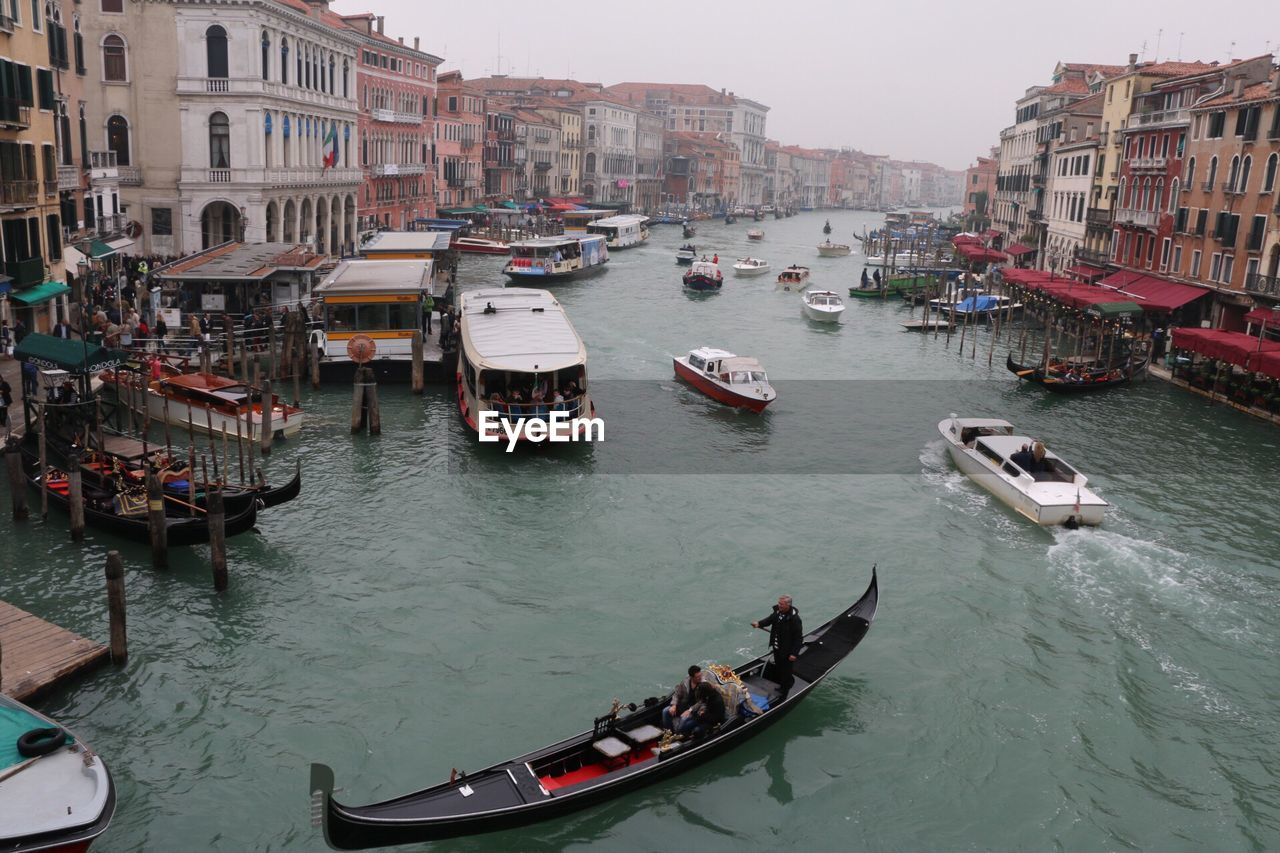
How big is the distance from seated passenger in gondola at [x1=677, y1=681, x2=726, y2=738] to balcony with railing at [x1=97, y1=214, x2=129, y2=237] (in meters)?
31.0

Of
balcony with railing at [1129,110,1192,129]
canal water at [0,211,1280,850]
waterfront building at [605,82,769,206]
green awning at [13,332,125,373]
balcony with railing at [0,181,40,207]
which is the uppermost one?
waterfront building at [605,82,769,206]

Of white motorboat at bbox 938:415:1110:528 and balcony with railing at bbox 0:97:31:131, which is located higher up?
balcony with railing at bbox 0:97:31:131

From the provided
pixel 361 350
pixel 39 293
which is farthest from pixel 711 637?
pixel 39 293

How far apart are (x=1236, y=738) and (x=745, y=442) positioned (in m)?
13.3

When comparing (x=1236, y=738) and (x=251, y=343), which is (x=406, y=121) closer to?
(x=251, y=343)

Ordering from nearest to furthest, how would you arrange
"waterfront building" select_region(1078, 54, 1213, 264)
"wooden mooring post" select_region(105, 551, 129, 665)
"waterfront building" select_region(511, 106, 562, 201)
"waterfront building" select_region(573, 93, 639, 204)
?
"wooden mooring post" select_region(105, 551, 129, 665)
"waterfront building" select_region(1078, 54, 1213, 264)
"waterfront building" select_region(511, 106, 562, 201)
"waterfront building" select_region(573, 93, 639, 204)

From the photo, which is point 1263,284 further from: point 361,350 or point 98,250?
point 98,250

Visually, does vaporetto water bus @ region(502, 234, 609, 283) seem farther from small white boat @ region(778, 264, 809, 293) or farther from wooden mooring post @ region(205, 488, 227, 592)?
wooden mooring post @ region(205, 488, 227, 592)

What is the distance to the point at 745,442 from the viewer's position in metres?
24.5

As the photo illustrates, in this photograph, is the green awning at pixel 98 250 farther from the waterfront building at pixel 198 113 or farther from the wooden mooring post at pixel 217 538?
the wooden mooring post at pixel 217 538

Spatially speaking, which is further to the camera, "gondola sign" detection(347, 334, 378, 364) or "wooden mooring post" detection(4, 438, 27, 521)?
"gondola sign" detection(347, 334, 378, 364)

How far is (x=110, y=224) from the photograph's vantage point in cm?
3647

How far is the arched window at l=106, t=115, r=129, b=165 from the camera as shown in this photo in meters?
39.7

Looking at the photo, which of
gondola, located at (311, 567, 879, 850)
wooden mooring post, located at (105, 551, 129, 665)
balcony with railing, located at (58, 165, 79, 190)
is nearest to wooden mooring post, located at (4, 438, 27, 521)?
wooden mooring post, located at (105, 551, 129, 665)
